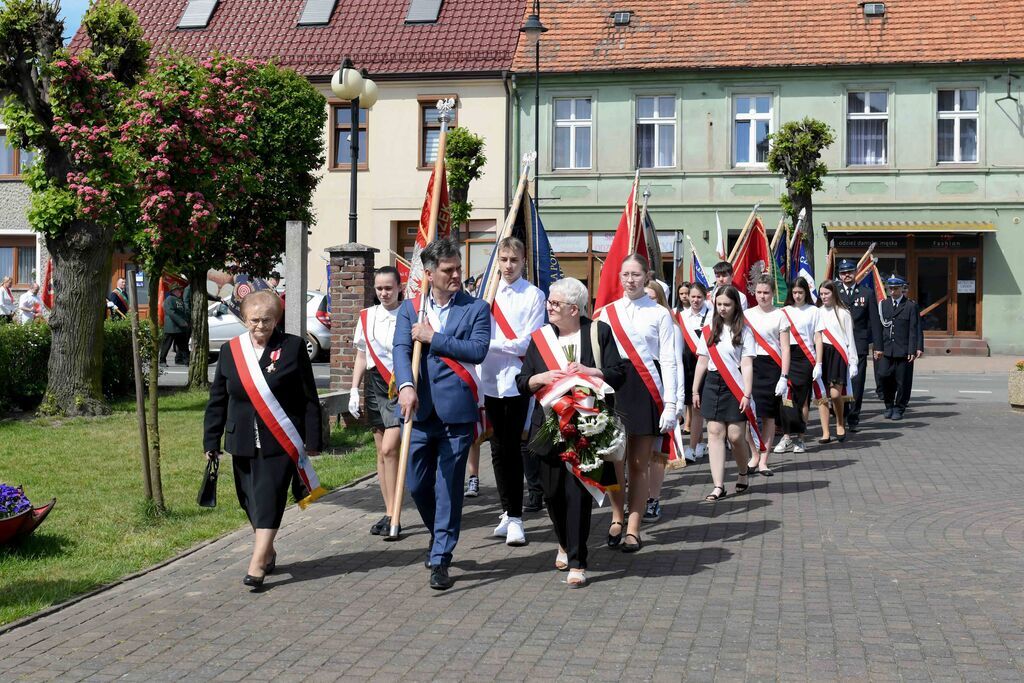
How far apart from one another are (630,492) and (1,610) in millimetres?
3759

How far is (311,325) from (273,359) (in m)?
18.3

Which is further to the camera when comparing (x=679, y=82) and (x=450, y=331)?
(x=679, y=82)

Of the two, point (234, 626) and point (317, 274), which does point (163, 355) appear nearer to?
point (317, 274)

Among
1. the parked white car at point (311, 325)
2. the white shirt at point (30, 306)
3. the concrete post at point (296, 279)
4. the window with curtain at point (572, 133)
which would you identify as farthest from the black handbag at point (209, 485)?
the window with curtain at point (572, 133)

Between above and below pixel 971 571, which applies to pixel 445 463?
above

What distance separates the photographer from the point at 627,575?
735cm

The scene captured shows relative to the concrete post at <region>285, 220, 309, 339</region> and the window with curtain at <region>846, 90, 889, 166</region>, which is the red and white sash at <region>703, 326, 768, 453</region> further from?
the window with curtain at <region>846, 90, 889, 166</region>

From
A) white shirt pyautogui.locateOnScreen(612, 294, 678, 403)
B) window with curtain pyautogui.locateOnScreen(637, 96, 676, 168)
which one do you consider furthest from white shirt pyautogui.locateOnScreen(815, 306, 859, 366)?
window with curtain pyautogui.locateOnScreen(637, 96, 676, 168)

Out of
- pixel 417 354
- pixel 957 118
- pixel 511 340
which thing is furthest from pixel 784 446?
pixel 957 118

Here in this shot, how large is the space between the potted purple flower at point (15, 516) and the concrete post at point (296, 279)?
4905 millimetres

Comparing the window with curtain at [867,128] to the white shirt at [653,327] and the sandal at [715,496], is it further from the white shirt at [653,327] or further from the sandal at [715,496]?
Result: the white shirt at [653,327]

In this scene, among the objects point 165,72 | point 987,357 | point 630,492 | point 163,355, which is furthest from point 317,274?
point 630,492

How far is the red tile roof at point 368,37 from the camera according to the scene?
33844mm

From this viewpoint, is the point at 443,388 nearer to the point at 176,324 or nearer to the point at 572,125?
the point at 176,324
